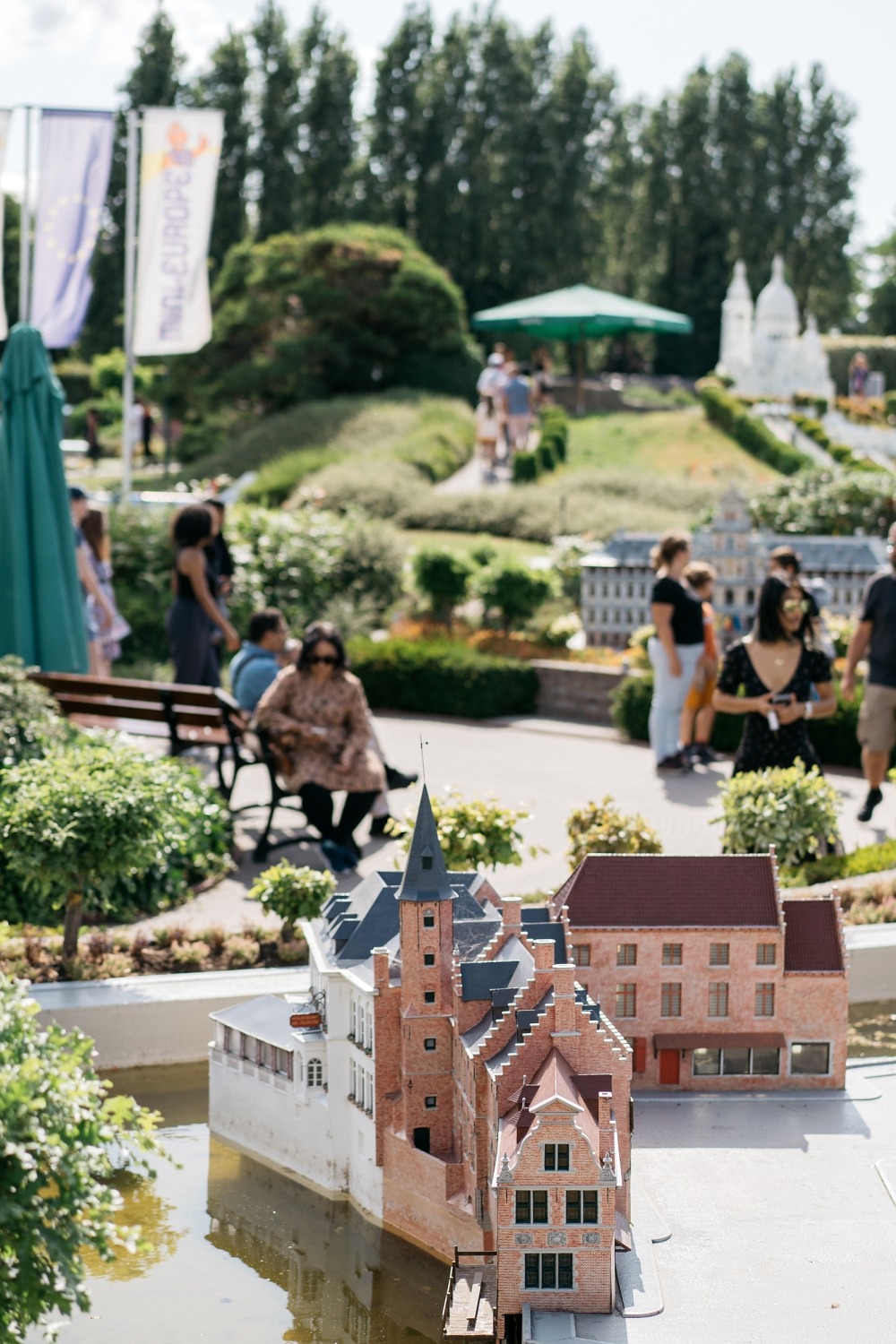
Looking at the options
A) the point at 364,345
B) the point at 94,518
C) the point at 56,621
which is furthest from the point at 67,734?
the point at 364,345

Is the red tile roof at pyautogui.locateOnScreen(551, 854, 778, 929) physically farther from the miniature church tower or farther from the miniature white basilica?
the miniature white basilica

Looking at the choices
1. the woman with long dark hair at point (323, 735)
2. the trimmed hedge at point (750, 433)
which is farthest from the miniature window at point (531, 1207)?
the trimmed hedge at point (750, 433)

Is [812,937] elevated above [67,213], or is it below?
below

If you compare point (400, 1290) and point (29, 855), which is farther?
point (29, 855)

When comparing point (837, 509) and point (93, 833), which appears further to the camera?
point (837, 509)

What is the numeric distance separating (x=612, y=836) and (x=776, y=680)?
2131 mm

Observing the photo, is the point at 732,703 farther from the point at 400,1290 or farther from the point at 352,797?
the point at 400,1290

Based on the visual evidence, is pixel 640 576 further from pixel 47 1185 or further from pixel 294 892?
pixel 47 1185

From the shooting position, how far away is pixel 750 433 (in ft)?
141

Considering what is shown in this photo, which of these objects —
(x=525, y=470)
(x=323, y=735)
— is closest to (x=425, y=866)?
(x=323, y=735)

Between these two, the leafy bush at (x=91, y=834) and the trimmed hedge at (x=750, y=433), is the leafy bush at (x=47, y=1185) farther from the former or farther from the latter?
the trimmed hedge at (x=750, y=433)

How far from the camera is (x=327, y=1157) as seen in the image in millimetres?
8812

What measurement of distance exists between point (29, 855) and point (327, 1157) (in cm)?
249

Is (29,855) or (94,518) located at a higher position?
(94,518)
